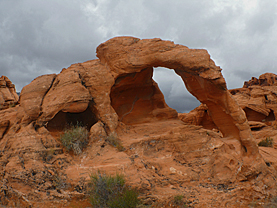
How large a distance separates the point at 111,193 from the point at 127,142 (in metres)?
1.97

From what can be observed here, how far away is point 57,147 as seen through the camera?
6.32 m

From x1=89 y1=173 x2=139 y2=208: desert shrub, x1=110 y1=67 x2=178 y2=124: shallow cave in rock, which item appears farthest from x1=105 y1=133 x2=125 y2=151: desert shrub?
x1=110 y1=67 x2=178 y2=124: shallow cave in rock

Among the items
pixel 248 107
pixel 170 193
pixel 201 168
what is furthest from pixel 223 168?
pixel 248 107

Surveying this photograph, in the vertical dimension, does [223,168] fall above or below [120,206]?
above

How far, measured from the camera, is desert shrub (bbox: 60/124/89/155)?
248 inches

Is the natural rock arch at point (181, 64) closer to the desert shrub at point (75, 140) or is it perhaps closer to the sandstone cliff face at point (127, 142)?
the sandstone cliff face at point (127, 142)

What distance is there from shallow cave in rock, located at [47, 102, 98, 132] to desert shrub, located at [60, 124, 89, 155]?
0.50 metres

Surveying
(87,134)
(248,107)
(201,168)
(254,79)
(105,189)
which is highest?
(254,79)

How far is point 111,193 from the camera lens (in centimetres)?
505

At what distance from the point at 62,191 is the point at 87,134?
1.86m

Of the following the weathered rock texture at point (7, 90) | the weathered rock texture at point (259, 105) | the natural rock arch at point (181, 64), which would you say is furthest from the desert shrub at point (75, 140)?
the weathered rock texture at point (259, 105)

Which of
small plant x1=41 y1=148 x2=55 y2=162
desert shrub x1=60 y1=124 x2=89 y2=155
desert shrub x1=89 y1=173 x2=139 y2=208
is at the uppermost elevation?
desert shrub x1=60 y1=124 x2=89 y2=155

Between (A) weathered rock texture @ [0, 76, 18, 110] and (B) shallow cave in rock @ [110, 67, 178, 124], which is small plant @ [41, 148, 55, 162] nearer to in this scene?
(B) shallow cave in rock @ [110, 67, 178, 124]

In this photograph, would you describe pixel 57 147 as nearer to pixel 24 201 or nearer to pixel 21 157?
pixel 21 157
